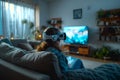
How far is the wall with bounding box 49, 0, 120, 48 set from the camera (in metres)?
5.16

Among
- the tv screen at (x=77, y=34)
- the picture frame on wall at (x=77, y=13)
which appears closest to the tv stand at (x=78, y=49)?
the tv screen at (x=77, y=34)

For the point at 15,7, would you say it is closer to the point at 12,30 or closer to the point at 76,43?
the point at 12,30

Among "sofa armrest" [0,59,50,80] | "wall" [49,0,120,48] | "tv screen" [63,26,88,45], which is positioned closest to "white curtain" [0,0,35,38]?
"wall" [49,0,120,48]

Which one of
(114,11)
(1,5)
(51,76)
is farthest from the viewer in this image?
(1,5)

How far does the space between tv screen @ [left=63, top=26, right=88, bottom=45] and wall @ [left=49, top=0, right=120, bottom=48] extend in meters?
0.28

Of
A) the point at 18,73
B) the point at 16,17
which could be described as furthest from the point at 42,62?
the point at 16,17

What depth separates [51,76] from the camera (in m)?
1.22

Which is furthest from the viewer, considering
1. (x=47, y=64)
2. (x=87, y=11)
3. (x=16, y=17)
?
(x=16, y=17)

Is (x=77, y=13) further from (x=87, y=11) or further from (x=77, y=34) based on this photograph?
(x=77, y=34)

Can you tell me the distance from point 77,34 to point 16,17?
275 centimetres

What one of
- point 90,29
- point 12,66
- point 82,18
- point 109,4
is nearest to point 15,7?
point 82,18

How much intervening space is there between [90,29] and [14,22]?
324 cm

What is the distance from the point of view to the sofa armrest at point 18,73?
1.12 metres

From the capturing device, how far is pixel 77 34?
571 centimetres
